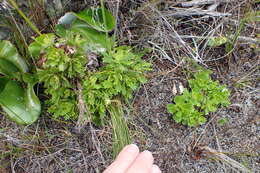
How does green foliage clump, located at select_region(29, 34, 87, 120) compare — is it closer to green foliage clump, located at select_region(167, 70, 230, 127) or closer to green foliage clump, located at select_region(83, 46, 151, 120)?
green foliage clump, located at select_region(83, 46, 151, 120)

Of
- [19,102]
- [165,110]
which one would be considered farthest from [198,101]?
[19,102]

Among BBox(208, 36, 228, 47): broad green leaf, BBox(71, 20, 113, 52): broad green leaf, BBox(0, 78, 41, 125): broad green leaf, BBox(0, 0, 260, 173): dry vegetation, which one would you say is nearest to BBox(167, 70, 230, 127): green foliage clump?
BBox(0, 0, 260, 173): dry vegetation

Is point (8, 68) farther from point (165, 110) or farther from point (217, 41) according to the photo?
point (217, 41)

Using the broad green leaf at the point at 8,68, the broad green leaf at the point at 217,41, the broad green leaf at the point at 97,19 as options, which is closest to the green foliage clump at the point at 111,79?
the broad green leaf at the point at 97,19

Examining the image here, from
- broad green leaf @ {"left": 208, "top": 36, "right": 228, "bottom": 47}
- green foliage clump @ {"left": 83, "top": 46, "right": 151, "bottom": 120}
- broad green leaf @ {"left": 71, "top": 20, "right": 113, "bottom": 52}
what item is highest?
broad green leaf @ {"left": 71, "top": 20, "right": 113, "bottom": 52}

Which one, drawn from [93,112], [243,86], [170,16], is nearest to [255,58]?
[243,86]

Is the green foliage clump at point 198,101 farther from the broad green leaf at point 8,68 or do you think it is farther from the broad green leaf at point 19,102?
the broad green leaf at point 8,68

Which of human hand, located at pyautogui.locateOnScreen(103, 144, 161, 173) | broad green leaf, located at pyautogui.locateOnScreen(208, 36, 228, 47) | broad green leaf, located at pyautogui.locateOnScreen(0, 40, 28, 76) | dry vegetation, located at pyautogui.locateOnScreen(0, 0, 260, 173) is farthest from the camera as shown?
broad green leaf, located at pyautogui.locateOnScreen(208, 36, 228, 47)
